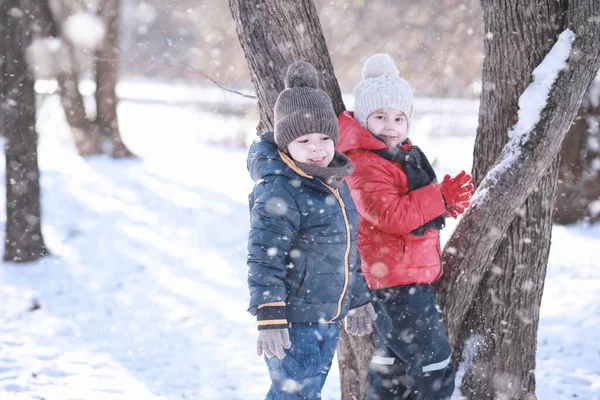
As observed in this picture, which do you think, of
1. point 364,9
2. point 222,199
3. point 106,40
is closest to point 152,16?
point 364,9

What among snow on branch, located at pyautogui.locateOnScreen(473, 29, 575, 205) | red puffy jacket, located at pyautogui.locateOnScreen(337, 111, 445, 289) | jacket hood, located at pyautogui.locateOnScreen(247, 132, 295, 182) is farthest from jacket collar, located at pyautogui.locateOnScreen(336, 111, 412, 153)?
snow on branch, located at pyautogui.locateOnScreen(473, 29, 575, 205)

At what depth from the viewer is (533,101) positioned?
2721 mm

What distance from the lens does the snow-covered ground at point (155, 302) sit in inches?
152

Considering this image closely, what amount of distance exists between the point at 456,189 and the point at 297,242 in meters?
0.77

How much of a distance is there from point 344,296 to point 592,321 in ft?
10.4

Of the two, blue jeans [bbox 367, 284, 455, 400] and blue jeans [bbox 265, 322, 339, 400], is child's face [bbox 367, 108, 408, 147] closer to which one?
blue jeans [bbox 367, 284, 455, 400]

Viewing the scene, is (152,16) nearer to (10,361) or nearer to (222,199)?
(222,199)

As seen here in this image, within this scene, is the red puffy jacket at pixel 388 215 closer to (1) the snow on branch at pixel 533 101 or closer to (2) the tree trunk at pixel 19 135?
(1) the snow on branch at pixel 533 101

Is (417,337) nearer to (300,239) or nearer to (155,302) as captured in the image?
(300,239)

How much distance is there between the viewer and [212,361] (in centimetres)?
427

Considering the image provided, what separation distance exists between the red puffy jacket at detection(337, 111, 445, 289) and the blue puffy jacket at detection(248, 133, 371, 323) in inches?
7.3

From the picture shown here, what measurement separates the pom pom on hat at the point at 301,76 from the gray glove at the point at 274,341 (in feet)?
3.29

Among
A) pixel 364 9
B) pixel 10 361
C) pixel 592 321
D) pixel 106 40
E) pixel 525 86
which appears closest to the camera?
pixel 525 86

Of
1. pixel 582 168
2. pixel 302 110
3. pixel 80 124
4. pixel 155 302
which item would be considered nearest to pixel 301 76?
pixel 302 110
